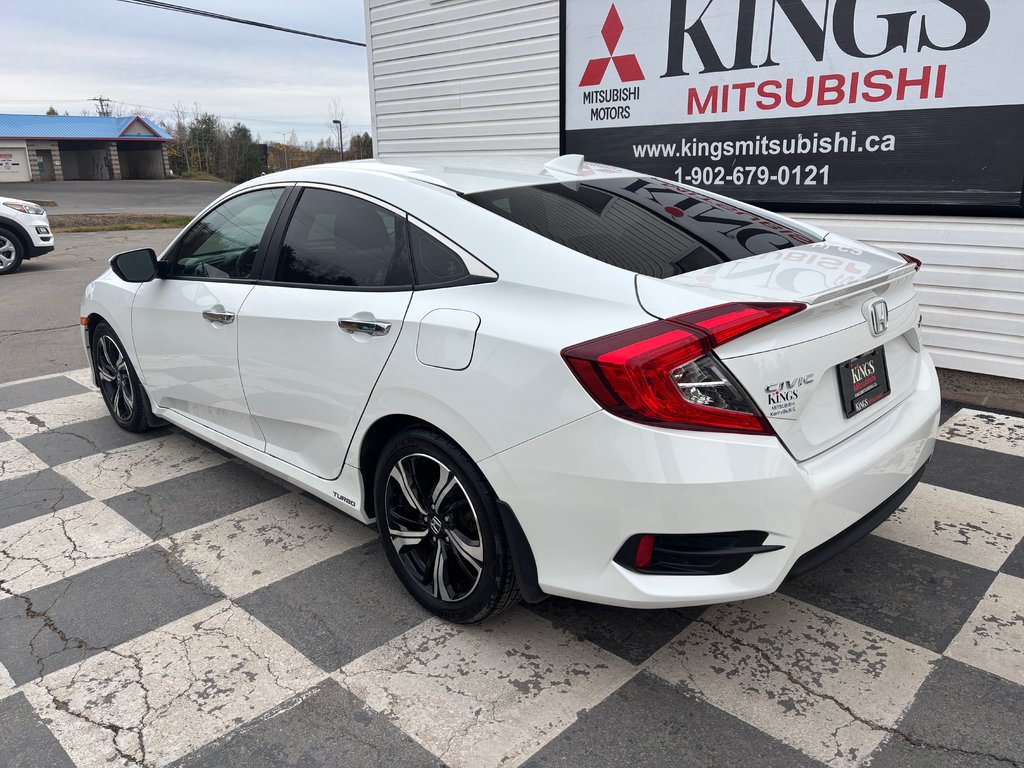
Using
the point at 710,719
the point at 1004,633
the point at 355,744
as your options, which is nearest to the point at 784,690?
the point at 710,719

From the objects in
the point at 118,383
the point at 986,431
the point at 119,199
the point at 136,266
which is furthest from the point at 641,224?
the point at 119,199

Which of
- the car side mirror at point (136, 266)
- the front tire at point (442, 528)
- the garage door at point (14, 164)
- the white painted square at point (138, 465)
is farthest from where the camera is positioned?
the garage door at point (14, 164)

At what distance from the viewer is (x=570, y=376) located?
6.88 feet

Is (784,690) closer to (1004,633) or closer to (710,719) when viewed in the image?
(710,719)

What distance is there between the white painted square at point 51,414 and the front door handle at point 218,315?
208 centimetres

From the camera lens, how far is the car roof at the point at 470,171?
9.30 feet

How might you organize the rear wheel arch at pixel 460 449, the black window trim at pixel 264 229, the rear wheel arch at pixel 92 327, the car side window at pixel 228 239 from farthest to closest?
the rear wheel arch at pixel 92 327 < the car side window at pixel 228 239 < the black window trim at pixel 264 229 < the rear wheel arch at pixel 460 449

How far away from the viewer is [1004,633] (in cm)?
259

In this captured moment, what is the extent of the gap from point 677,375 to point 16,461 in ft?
13.0

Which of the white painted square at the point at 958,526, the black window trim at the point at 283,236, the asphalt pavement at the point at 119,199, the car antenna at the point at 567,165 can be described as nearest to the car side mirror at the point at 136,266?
the black window trim at the point at 283,236

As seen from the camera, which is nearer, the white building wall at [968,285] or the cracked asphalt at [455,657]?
the cracked asphalt at [455,657]

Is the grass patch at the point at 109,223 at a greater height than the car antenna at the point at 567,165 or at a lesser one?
lesser

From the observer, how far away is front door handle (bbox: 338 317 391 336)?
2637 mm

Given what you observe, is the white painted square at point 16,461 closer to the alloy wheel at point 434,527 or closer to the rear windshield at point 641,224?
the alloy wheel at point 434,527
